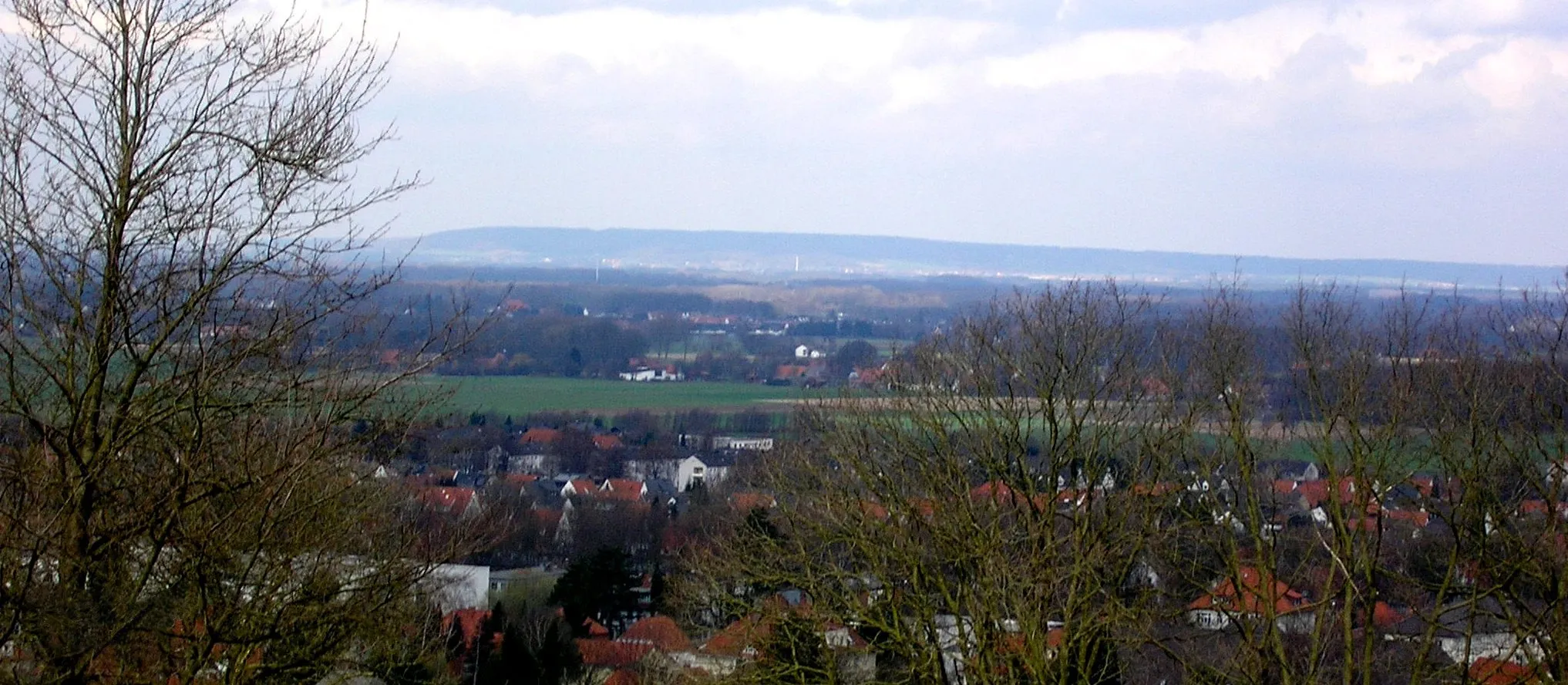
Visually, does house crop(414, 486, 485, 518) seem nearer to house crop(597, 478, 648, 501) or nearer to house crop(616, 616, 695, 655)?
house crop(616, 616, 695, 655)

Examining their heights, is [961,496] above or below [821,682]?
above

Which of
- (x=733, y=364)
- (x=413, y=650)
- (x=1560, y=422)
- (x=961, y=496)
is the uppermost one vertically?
(x=1560, y=422)

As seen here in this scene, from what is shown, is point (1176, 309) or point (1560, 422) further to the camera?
point (1176, 309)

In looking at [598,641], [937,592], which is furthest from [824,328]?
[937,592]

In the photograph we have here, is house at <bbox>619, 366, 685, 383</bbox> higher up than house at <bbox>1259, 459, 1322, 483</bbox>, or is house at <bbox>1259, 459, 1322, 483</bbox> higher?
house at <bbox>1259, 459, 1322, 483</bbox>

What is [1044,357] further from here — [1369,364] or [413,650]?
[413,650]

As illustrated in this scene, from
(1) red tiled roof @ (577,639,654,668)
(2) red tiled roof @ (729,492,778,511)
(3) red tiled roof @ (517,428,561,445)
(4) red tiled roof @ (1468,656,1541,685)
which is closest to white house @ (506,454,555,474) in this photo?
(3) red tiled roof @ (517,428,561,445)

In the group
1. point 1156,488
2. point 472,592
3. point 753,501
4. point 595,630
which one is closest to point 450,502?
point 595,630
